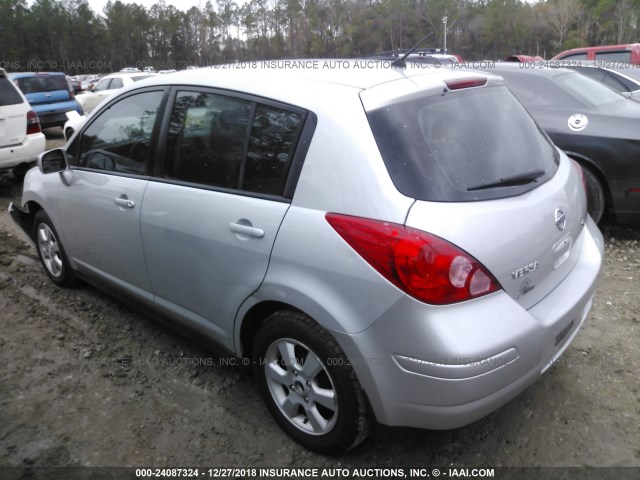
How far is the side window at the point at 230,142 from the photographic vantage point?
2377 mm

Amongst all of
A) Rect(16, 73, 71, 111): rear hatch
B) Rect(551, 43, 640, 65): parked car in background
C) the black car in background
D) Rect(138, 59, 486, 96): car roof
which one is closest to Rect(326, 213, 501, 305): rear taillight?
Rect(138, 59, 486, 96): car roof

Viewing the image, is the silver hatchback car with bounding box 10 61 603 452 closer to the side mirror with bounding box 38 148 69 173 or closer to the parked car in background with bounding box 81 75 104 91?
the side mirror with bounding box 38 148 69 173

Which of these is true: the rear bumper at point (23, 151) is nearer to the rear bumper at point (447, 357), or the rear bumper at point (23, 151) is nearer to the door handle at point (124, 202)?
the door handle at point (124, 202)

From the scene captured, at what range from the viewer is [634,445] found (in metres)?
2.43

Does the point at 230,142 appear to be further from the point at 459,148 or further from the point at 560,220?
the point at 560,220

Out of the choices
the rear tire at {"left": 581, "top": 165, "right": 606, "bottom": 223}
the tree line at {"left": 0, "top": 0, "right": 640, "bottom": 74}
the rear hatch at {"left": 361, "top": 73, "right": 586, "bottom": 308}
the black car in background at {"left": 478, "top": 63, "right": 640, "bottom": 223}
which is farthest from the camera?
the tree line at {"left": 0, "top": 0, "right": 640, "bottom": 74}

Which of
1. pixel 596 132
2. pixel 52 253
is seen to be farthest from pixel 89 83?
pixel 596 132

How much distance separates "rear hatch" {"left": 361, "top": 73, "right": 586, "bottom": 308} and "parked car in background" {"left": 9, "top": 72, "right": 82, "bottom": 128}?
44.1 feet

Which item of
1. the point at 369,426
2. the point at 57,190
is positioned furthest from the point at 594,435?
the point at 57,190

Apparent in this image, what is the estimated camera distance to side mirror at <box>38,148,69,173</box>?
143 inches

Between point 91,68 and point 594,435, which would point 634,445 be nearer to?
point 594,435

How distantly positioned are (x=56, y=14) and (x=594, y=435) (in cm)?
6918

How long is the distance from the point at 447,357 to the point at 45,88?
14.7m

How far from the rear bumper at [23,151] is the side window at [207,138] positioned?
5.74 metres
